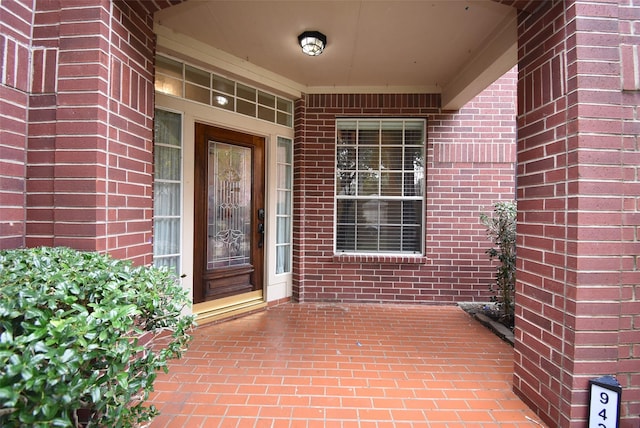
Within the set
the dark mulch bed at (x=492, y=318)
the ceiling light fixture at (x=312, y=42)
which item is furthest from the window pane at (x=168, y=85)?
the dark mulch bed at (x=492, y=318)

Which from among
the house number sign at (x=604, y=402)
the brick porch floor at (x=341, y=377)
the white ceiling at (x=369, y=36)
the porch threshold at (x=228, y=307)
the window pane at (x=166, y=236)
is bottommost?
the brick porch floor at (x=341, y=377)

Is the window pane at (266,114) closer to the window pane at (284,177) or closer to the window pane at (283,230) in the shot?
the window pane at (284,177)

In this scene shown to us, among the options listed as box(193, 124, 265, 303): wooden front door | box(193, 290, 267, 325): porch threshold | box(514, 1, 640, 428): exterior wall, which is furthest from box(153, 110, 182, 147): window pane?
box(514, 1, 640, 428): exterior wall

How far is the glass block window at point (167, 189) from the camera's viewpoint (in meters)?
3.07

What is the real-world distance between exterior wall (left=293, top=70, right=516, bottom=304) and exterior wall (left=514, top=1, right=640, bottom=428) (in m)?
2.33

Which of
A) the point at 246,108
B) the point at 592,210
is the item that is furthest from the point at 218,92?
the point at 592,210

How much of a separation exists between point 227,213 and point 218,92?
1356mm

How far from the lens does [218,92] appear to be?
3.52 m

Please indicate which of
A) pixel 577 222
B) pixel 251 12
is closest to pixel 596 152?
pixel 577 222

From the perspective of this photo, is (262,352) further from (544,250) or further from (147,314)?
(544,250)

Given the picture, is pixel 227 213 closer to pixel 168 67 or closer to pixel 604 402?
pixel 168 67

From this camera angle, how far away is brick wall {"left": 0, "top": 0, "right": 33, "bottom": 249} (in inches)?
66.8

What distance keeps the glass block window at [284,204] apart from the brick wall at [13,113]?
2.63m

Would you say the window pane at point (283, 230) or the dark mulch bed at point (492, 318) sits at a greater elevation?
the window pane at point (283, 230)
